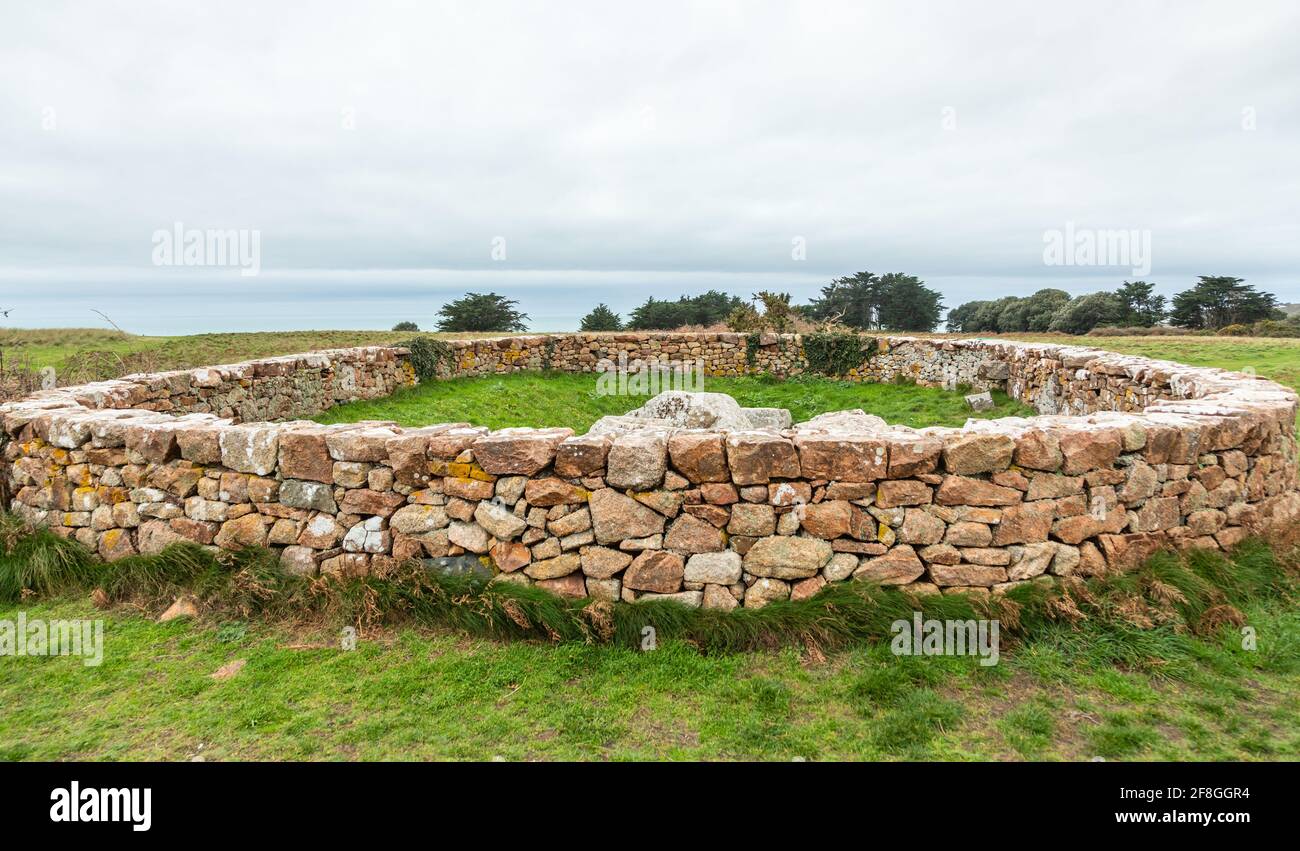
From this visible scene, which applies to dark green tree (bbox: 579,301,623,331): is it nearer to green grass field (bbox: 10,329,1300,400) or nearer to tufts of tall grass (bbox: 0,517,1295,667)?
green grass field (bbox: 10,329,1300,400)

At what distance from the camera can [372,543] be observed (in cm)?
537

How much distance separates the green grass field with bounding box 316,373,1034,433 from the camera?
43.6 ft

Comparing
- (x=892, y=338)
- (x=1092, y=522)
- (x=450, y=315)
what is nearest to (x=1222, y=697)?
(x=1092, y=522)

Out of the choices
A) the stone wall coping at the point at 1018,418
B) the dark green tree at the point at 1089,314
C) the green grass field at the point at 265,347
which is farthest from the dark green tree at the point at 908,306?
the stone wall coping at the point at 1018,418

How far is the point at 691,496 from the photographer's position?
495 centimetres

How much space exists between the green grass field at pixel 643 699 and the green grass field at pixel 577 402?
7833 millimetres

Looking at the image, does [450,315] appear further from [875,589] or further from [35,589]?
[875,589]

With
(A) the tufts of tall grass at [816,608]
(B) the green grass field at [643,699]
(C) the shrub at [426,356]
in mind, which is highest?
(C) the shrub at [426,356]

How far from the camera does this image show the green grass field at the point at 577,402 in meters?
13.3

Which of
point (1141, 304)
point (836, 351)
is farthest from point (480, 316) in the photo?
point (1141, 304)

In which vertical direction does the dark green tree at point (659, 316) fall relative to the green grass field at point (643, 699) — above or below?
above

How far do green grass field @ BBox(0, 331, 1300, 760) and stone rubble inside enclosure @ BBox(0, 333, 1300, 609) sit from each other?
583 millimetres

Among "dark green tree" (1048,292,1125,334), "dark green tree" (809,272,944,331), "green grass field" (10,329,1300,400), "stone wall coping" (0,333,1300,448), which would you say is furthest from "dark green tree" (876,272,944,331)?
"stone wall coping" (0,333,1300,448)

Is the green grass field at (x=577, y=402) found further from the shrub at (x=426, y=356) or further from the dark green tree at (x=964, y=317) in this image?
the dark green tree at (x=964, y=317)
